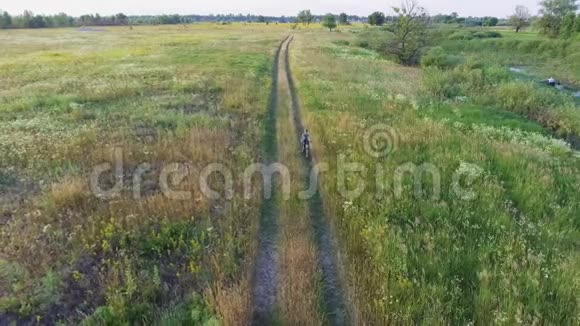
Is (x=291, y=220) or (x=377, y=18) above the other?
(x=377, y=18)

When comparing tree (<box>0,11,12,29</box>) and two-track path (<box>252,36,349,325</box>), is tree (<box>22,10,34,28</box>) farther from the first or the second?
two-track path (<box>252,36,349,325</box>)

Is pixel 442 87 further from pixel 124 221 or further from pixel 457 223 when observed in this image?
pixel 124 221

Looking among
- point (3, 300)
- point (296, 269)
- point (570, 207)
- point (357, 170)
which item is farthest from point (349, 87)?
point (3, 300)

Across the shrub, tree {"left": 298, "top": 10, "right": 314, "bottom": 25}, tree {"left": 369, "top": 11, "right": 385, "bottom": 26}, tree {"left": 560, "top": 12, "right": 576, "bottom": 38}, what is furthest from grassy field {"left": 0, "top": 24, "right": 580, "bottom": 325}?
tree {"left": 298, "top": 10, "right": 314, "bottom": 25}

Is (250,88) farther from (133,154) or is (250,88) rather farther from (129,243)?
(129,243)

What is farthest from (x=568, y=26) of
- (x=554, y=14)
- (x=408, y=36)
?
(x=408, y=36)

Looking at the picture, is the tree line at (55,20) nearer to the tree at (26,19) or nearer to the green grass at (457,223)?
the tree at (26,19)
